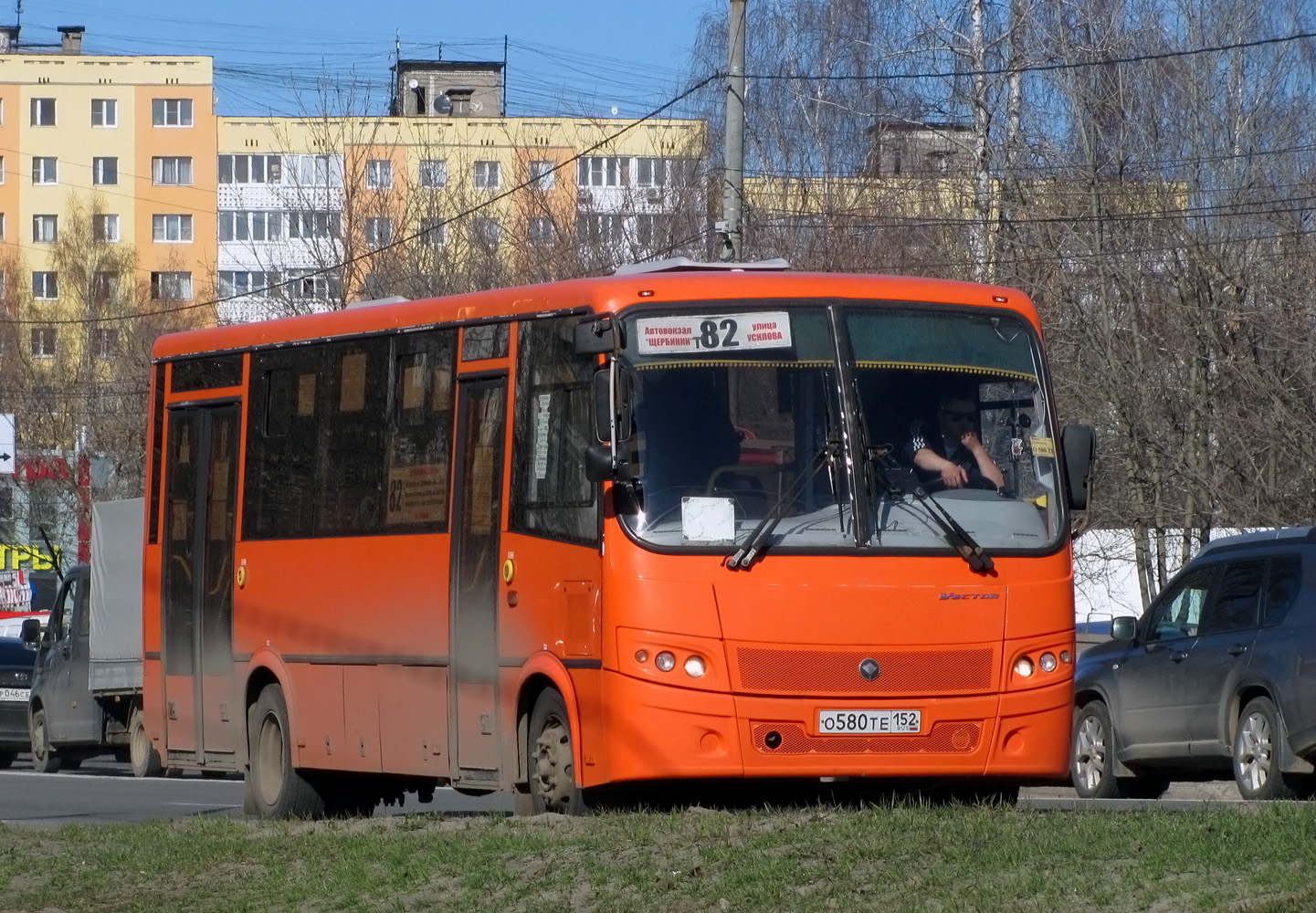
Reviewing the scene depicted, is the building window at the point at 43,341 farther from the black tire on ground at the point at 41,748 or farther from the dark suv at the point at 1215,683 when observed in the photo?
the dark suv at the point at 1215,683

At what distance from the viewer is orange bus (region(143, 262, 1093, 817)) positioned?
10.5 metres

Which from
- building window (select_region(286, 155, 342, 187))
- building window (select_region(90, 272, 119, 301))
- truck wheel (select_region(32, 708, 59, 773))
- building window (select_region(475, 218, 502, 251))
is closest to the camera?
truck wheel (select_region(32, 708, 59, 773))

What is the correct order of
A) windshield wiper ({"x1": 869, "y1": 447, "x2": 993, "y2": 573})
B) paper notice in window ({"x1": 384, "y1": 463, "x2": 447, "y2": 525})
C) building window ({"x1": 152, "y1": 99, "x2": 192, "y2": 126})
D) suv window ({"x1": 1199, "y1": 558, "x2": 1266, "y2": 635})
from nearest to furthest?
1. windshield wiper ({"x1": 869, "y1": 447, "x2": 993, "y2": 573})
2. paper notice in window ({"x1": 384, "y1": 463, "x2": 447, "y2": 525})
3. suv window ({"x1": 1199, "y1": 558, "x2": 1266, "y2": 635})
4. building window ({"x1": 152, "y1": 99, "x2": 192, "y2": 126})

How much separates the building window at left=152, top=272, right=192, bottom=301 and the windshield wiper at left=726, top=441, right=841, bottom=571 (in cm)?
6483

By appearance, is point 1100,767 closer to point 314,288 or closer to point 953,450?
point 953,450

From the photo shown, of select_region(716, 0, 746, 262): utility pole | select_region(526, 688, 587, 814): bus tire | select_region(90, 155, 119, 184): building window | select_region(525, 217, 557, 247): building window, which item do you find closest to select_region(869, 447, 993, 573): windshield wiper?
select_region(526, 688, 587, 814): bus tire

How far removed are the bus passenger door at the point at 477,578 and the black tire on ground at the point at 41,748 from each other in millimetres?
13590

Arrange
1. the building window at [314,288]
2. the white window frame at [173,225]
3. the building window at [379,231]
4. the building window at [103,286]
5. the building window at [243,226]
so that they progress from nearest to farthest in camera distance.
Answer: the building window at [314,288]
the building window at [379,231]
the building window at [103,286]
the building window at [243,226]
the white window frame at [173,225]

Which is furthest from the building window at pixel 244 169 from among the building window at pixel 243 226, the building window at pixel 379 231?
the building window at pixel 379 231

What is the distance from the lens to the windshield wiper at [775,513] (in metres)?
10.5

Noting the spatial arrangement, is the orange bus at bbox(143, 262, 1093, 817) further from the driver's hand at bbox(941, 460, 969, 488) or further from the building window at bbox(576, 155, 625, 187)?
the building window at bbox(576, 155, 625, 187)

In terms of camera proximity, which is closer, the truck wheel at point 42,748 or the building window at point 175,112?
the truck wheel at point 42,748

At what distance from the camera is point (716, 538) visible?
415 inches

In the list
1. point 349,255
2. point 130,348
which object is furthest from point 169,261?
point 349,255
